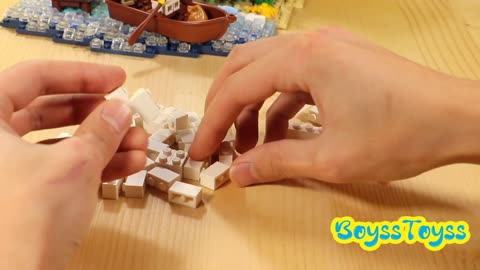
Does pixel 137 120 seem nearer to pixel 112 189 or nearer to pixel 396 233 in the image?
pixel 112 189

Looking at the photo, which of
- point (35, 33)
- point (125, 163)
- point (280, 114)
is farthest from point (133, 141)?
point (35, 33)

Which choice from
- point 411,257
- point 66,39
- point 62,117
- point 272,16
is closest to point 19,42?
point 66,39

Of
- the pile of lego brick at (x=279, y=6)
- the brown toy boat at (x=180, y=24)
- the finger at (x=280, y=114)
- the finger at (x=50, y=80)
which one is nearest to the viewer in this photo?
the finger at (x=50, y=80)

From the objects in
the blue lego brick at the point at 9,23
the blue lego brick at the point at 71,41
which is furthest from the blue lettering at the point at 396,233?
the blue lego brick at the point at 9,23

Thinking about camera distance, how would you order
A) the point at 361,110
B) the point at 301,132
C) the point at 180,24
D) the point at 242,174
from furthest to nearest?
1. the point at 180,24
2. the point at 301,132
3. the point at 242,174
4. the point at 361,110

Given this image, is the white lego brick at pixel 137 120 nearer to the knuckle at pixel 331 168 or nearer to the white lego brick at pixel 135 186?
the white lego brick at pixel 135 186

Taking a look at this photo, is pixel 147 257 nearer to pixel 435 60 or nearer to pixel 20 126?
pixel 20 126
